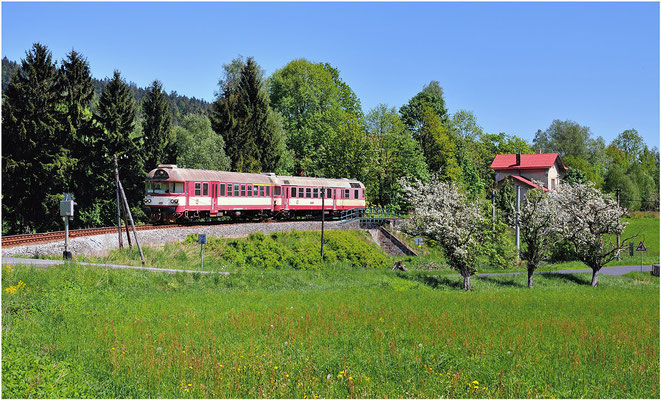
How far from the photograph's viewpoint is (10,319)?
49.0ft

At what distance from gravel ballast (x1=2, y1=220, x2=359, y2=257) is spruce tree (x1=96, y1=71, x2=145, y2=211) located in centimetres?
1184

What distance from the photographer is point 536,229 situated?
33750mm

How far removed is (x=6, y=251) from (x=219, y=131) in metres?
30.8

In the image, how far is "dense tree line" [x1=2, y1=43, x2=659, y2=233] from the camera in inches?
1448

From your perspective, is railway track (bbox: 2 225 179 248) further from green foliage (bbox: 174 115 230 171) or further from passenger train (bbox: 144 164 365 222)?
green foliage (bbox: 174 115 230 171)

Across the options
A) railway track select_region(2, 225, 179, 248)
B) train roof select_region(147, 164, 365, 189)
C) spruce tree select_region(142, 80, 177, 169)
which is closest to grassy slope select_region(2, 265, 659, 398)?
railway track select_region(2, 225, 179, 248)

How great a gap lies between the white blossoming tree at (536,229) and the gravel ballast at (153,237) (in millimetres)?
15453

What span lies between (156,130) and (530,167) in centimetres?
5278

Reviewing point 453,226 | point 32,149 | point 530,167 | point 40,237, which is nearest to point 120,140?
point 32,149

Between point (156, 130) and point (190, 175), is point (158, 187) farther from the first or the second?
point (156, 130)

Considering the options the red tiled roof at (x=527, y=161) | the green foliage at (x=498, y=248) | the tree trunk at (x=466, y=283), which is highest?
the red tiled roof at (x=527, y=161)

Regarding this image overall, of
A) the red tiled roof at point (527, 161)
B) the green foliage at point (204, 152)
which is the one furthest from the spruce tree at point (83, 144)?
the red tiled roof at point (527, 161)

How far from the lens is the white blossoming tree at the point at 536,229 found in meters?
33.7

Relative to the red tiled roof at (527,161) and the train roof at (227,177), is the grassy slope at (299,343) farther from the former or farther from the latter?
the red tiled roof at (527,161)
